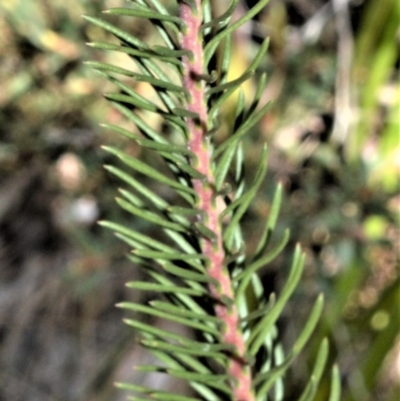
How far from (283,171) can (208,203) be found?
0.56 meters

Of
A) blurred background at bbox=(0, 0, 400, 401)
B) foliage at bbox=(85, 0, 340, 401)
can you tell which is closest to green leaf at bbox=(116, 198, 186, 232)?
foliage at bbox=(85, 0, 340, 401)

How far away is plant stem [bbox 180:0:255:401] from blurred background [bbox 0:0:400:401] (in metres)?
0.43

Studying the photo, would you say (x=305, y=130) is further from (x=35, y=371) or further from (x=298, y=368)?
(x=35, y=371)

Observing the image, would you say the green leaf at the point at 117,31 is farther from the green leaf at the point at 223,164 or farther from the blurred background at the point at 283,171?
the blurred background at the point at 283,171

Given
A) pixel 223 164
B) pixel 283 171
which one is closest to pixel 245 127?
pixel 223 164

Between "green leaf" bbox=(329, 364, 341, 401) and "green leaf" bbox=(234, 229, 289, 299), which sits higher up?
"green leaf" bbox=(234, 229, 289, 299)

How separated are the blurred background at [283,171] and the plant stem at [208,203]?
43 centimetres

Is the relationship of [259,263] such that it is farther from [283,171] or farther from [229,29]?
[283,171]

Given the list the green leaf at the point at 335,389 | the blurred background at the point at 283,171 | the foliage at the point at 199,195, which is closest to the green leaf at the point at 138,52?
the foliage at the point at 199,195

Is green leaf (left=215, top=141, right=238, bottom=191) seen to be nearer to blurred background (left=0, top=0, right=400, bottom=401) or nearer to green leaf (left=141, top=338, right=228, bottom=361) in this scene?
green leaf (left=141, top=338, right=228, bottom=361)

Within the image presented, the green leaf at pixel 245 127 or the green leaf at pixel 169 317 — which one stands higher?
the green leaf at pixel 245 127

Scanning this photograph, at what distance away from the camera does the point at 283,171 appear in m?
0.73

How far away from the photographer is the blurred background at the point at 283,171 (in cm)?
66

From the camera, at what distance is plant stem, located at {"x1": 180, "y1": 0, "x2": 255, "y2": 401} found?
0.16 meters
